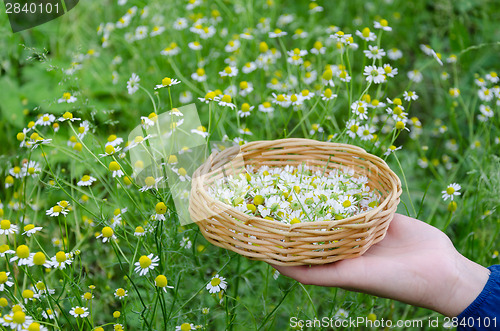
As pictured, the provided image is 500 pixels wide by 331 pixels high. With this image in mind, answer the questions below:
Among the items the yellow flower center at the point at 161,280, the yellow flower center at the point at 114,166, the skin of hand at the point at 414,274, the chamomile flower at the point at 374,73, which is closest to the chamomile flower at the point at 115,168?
the yellow flower center at the point at 114,166

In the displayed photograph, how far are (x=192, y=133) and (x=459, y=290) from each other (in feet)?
2.45

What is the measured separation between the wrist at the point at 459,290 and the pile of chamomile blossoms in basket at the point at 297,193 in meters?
0.20

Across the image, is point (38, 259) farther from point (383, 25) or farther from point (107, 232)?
point (383, 25)

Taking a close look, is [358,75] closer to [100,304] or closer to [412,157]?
[412,157]

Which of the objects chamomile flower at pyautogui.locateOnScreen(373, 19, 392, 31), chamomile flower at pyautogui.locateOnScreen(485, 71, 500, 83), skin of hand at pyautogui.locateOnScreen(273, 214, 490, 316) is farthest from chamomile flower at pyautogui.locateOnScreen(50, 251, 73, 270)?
chamomile flower at pyautogui.locateOnScreen(485, 71, 500, 83)

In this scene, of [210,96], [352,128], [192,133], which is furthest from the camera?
[192,133]

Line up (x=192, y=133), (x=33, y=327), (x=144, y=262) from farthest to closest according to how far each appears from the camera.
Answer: (x=192, y=133), (x=144, y=262), (x=33, y=327)

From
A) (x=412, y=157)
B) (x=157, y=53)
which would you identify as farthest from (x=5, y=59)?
(x=412, y=157)

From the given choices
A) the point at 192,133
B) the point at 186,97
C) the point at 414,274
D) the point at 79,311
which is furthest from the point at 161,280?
the point at 186,97

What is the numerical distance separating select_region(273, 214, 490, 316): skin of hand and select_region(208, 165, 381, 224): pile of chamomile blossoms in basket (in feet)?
0.33

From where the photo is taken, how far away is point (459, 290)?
3.03ft

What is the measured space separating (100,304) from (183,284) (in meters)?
0.20

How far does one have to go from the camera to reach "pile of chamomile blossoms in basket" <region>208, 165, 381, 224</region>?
3.18 ft

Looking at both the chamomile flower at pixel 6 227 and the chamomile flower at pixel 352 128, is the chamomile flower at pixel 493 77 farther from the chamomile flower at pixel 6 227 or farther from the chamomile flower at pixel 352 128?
the chamomile flower at pixel 6 227
